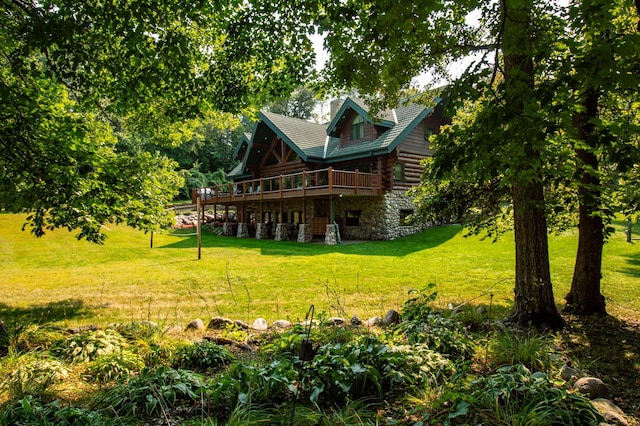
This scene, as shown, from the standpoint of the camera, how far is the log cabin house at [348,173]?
18.9 metres

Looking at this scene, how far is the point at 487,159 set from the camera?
3.00 meters

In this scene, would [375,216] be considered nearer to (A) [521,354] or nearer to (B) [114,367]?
(A) [521,354]

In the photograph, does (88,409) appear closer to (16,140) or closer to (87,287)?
(16,140)

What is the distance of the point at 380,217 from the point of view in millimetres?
19609

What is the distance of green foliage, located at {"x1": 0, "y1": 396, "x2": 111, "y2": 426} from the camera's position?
7.60 feet

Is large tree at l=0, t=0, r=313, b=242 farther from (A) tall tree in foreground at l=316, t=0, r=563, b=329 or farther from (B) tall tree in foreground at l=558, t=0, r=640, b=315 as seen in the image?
(B) tall tree in foreground at l=558, t=0, r=640, b=315

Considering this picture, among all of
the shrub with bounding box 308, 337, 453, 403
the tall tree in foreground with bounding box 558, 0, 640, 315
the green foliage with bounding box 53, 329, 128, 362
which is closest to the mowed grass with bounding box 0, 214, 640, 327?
the green foliage with bounding box 53, 329, 128, 362

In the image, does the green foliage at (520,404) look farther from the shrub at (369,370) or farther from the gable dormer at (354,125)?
→ the gable dormer at (354,125)

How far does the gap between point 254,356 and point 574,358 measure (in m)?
3.42

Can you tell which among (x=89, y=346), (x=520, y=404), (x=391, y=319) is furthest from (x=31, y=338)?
(x=520, y=404)

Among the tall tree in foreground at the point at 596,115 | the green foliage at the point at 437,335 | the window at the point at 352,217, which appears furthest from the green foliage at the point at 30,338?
the window at the point at 352,217

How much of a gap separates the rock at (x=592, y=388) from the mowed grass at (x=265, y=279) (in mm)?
2063

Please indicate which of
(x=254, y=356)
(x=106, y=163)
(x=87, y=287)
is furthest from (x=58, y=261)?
(x=254, y=356)

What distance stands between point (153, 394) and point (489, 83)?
5450 mm
